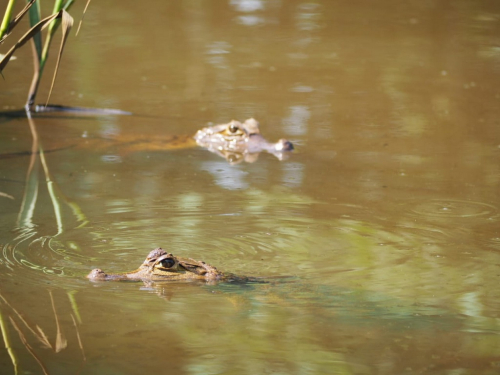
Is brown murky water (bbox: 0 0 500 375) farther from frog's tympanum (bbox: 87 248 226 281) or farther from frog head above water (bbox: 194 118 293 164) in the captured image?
frog head above water (bbox: 194 118 293 164)

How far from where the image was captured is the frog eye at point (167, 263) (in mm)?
4789

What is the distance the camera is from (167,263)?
4.80 m

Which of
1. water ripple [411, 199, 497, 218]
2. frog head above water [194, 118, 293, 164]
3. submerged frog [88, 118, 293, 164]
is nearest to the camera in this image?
water ripple [411, 199, 497, 218]

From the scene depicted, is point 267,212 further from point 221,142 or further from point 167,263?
point 221,142

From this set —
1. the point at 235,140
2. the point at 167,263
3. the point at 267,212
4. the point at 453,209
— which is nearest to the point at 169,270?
the point at 167,263

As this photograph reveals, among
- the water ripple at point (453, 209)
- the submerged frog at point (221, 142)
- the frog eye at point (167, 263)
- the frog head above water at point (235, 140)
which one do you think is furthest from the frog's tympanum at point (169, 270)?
the frog head above water at point (235, 140)

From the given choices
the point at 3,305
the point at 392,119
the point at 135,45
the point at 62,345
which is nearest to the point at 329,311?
the point at 62,345

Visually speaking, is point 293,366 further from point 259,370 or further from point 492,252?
point 492,252

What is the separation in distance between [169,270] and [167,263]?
5cm

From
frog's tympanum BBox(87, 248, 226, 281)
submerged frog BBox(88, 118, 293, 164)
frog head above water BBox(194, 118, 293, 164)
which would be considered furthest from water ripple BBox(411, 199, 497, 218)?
frog head above water BBox(194, 118, 293, 164)

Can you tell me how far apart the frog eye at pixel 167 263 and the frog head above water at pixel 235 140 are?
11.1 feet

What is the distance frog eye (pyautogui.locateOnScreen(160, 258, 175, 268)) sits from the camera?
4.79 metres

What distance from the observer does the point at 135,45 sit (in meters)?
12.4

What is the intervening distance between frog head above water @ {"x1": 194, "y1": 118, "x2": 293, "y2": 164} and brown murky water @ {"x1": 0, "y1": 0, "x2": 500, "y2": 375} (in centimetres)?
19
